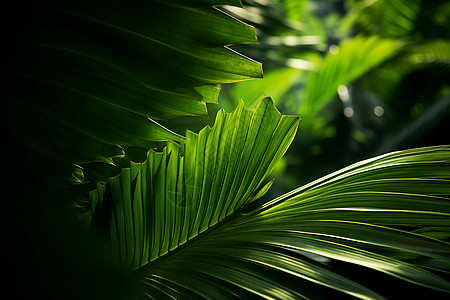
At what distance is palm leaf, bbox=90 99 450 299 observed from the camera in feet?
1.17

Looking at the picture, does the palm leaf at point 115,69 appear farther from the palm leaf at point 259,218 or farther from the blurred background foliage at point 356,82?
the blurred background foliage at point 356,82

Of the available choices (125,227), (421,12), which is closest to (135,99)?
(125,227)

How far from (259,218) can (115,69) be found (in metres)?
0.24

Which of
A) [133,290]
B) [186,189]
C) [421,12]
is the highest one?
[421,12]

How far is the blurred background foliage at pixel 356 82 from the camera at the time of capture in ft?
4.49

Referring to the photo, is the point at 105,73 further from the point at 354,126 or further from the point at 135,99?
the point at 354,126

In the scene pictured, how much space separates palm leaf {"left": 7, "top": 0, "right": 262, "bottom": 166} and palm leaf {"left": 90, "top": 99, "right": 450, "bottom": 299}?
6 cm

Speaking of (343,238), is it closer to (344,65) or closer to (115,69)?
(115,69)

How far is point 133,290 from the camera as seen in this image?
1.07 ft

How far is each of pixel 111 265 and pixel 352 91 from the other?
2.10m

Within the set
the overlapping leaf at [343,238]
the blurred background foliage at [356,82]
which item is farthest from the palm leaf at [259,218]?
the blurred background foliage at [356,82]

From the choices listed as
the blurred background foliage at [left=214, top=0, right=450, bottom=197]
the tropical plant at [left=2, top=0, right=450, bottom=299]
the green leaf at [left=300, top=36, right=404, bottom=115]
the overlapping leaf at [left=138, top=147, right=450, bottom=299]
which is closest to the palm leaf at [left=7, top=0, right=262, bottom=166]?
the tropical plant at [left=2, top=0, right=450, bottom=299]

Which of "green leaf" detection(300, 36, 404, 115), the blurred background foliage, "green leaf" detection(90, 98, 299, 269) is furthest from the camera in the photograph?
"green leaf" detection(300, 36, 404, 115)

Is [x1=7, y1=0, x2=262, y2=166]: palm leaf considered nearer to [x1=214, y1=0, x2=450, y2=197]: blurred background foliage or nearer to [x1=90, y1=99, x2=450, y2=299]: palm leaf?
[x1=90, y1=99, x2=450, y2=299]: palm leaf
